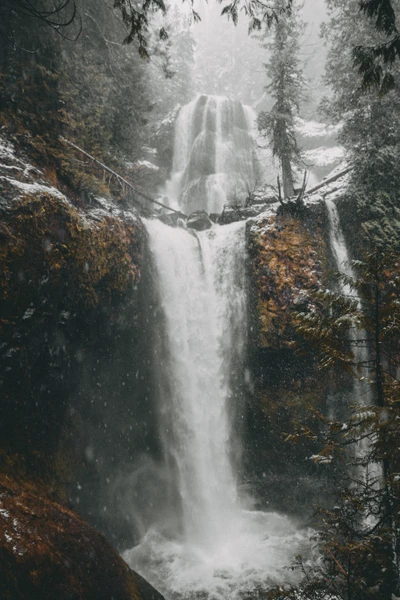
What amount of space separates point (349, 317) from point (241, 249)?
880 cm

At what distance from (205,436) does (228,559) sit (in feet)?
10.7

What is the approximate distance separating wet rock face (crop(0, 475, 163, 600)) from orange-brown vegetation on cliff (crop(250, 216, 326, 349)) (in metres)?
6.98

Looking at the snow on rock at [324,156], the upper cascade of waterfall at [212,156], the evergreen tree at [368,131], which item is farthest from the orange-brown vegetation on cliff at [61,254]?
the snow on rock at [324,156]

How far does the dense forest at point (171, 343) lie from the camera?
13.6 ft

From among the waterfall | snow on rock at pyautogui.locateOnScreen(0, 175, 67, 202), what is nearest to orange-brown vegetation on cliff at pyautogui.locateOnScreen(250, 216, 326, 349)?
the waterfall

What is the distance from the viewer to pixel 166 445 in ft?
34.9

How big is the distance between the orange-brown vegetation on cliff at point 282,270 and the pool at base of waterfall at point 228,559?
5.32m

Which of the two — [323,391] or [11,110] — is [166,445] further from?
[11,110]

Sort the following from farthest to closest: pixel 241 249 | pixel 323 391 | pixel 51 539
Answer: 1. pixel 241 249
2. pixel 323 391
3. pixel 51 539

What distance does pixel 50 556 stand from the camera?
3.75 metres

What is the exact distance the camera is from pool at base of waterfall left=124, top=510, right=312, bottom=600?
24.1 ft

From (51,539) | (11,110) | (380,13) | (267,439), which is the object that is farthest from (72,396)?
(380,13)

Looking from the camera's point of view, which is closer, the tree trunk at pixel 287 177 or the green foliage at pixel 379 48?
the green foliage at pixel 379 48

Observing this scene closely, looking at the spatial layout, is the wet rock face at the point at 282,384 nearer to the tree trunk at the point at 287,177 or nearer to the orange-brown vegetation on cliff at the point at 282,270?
the orange-brown vegetation on cliff at the point at 282,270
